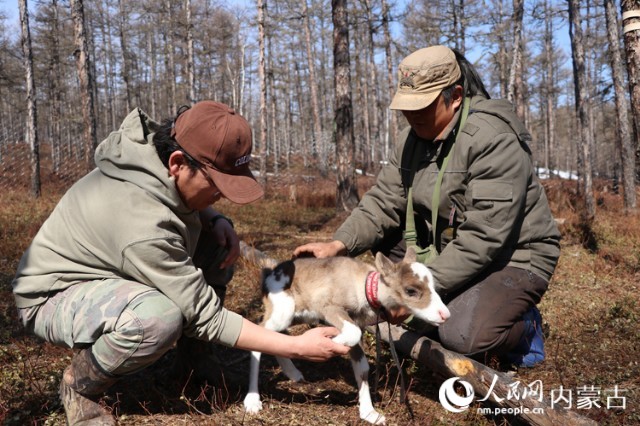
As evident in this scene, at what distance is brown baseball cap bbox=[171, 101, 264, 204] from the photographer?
110 inches

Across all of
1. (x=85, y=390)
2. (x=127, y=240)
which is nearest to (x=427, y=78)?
(x=127, y=240)

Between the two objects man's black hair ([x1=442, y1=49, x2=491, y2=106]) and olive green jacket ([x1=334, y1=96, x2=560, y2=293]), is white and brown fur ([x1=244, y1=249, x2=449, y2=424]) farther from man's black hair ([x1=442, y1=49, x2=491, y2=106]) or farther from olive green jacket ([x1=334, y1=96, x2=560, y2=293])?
man's black hair ([x1=442, y1=49, x2=491, y2=106])

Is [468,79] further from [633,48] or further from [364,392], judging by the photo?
[364,392]

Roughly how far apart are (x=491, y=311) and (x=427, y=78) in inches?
75.8

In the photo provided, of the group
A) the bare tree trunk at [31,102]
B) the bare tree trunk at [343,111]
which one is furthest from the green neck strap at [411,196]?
the bare tree trunk at [31,102]

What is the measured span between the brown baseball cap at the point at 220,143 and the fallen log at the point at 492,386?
6.56 ft

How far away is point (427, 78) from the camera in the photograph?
386cm

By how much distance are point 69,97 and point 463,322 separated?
63150mm

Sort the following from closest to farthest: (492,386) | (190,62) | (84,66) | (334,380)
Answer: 1. (492,386)
2. (334,380)
3. (84,66)
4. (190,62)

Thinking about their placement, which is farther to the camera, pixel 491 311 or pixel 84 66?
pixel 84 66

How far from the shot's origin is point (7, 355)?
4.14 m

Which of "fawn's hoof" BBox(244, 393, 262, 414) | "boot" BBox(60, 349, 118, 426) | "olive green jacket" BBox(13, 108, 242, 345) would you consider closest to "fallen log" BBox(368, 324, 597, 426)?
"fawn's hoof" BBox(244, 393, 262, 414)

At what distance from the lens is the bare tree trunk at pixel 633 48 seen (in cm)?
462

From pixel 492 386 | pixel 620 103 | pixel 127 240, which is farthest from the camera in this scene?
pixel 620 103
